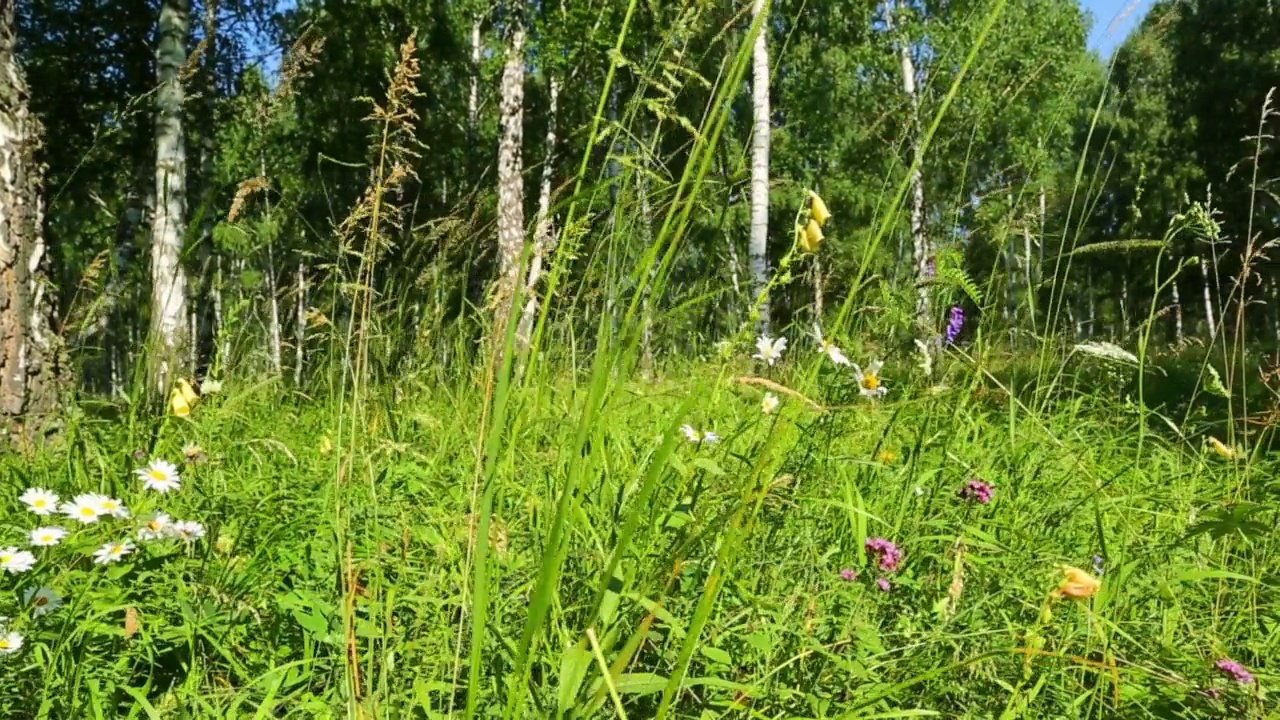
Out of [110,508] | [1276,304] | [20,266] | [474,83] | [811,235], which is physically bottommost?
[1276,304]

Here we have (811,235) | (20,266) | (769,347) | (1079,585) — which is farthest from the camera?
(20,266)

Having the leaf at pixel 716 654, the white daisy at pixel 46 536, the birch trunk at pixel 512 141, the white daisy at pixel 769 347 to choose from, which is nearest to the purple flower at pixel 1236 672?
the leaf at pixel 716 654

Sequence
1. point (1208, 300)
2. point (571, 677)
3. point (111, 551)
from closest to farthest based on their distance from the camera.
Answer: point (571, 677) < point (111, 551) < point (1208, 300)

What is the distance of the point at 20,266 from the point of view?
2.41 m

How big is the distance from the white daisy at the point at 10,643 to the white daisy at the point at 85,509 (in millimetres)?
216

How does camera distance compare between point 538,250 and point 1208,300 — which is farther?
point 1208,300

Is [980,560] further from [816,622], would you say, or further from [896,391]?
[896,391]

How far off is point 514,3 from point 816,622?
7662 mm

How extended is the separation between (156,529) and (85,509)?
0.32 ft

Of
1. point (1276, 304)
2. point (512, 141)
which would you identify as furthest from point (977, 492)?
point (1276, 304)

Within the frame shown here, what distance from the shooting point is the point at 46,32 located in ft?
30.2

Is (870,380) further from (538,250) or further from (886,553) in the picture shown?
(538,250)

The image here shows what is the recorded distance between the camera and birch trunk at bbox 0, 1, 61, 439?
2.32 metres

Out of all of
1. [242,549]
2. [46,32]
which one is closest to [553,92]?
[46,32]
